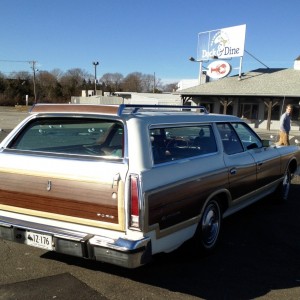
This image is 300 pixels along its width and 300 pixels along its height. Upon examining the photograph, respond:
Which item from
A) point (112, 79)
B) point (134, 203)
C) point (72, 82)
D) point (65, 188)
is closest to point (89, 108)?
point (65, 188)

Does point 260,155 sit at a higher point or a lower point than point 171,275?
higher

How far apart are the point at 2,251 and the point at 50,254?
0.57 meters

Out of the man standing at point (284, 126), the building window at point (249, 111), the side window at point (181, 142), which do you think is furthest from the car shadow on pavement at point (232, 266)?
the building window at point (249, 111)

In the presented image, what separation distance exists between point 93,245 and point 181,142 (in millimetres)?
1656

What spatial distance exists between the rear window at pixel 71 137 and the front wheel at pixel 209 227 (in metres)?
1.26

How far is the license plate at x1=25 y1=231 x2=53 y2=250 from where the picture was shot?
11.5 ft

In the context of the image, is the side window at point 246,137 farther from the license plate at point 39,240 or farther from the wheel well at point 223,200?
the license plate at point 39,240

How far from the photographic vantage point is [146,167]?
3.38m

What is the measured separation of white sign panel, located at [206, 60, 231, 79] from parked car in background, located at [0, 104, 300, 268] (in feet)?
98.0

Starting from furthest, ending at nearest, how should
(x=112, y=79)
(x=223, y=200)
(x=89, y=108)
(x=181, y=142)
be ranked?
(x=112, y=79)
(x=223, y=200)
(x=181, y=142)
(x=89, y=108)

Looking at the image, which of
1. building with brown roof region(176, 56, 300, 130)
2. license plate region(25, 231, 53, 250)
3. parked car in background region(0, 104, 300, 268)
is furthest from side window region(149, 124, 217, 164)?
building with brown roof region(176, 56, 300, 130)

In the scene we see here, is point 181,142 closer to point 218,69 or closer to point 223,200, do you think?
point 223,200

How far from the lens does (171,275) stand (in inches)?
154

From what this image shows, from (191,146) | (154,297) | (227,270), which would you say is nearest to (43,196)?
(154,297)
